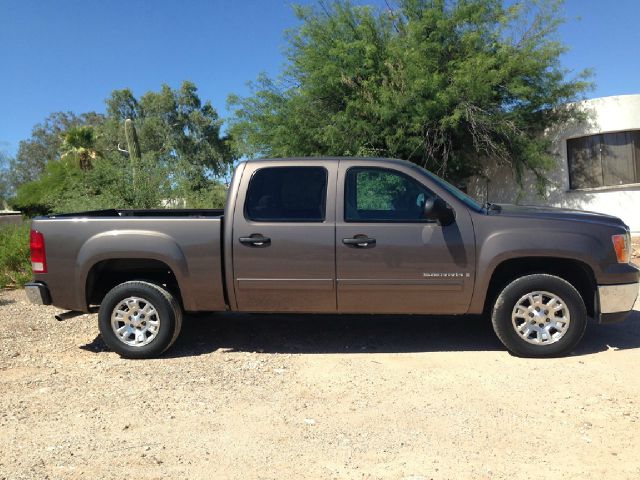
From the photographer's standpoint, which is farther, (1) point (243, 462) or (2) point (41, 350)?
(2) point (41, 350)

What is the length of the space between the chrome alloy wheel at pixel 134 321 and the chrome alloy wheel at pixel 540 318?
3431 millimetres

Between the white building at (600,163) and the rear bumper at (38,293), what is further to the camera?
the white building at (600,163)

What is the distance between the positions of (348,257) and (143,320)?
6.90 ft

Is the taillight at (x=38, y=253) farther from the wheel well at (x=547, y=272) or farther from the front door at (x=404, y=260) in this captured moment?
the wheel well at (x=547, y=272)

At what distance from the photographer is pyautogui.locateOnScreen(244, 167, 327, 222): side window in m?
5.22

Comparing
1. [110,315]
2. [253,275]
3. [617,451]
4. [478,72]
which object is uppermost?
[478,72]

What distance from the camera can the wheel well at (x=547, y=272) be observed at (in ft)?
16.9

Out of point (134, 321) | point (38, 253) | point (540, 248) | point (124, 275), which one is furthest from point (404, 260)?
point (38, 253)

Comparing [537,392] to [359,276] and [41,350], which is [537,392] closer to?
[359,276]

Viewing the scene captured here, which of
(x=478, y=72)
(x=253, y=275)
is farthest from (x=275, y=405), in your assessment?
(x=478, y=72)

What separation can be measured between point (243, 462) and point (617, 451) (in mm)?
2273


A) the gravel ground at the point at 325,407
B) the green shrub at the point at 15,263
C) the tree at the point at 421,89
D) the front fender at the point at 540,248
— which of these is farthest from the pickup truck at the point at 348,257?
the tree at the point at 421,89

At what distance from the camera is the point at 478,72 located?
13344 mm

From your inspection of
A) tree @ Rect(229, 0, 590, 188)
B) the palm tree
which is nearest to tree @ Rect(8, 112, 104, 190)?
the palm tree
